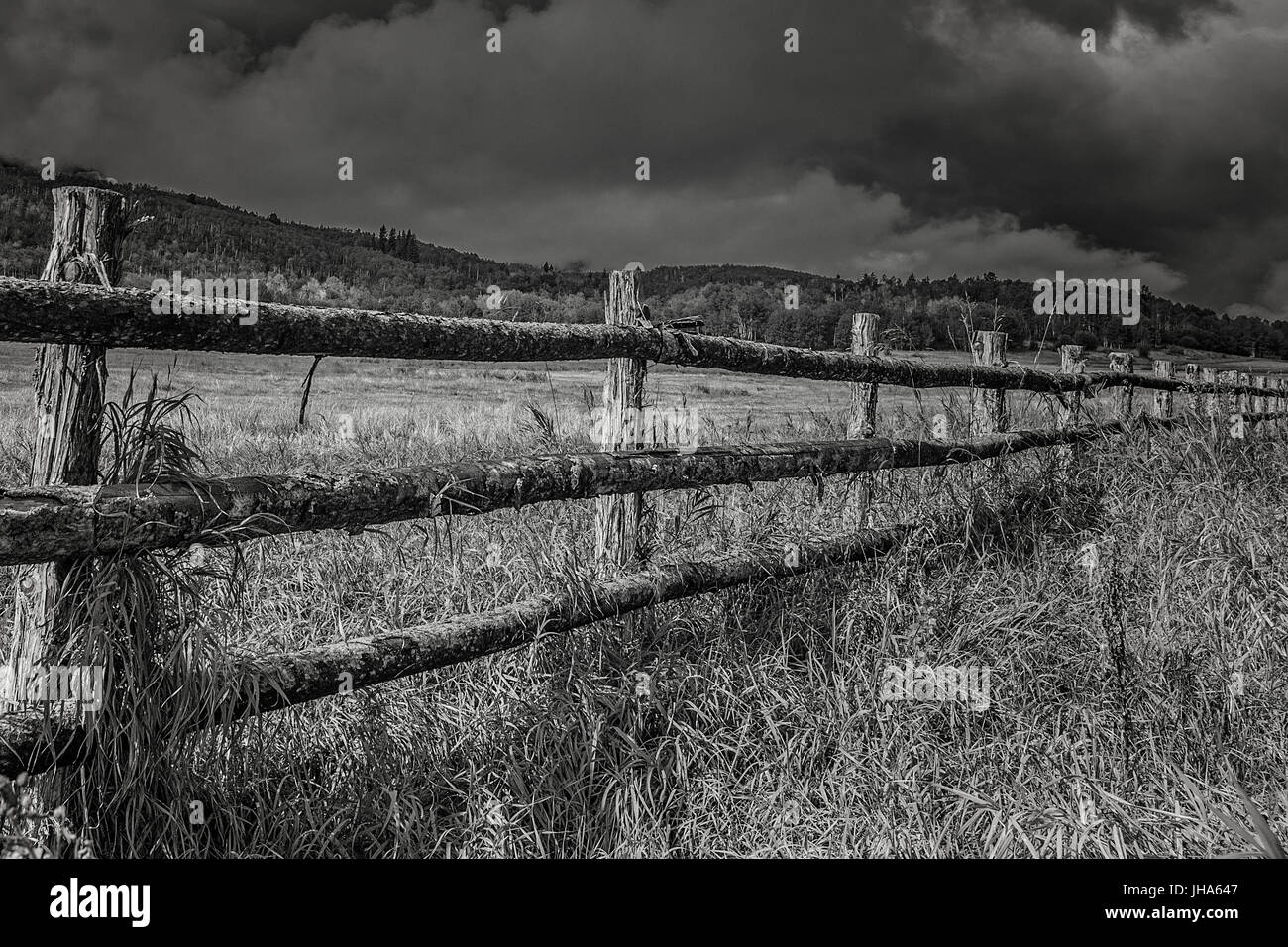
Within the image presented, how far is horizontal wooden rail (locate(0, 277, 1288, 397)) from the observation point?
2.18m

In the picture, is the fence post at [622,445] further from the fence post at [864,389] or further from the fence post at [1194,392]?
the fence post at [1194,392]

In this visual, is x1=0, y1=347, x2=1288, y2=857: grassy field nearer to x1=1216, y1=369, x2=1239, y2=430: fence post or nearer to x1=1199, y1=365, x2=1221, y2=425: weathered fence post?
x1=1216, y1=369, x2=1239, y2=430: fence post

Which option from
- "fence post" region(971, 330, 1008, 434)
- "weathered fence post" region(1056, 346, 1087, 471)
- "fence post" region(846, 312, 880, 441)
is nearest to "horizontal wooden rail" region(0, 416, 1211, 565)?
"fence post" region(846, 312, 880, 441)

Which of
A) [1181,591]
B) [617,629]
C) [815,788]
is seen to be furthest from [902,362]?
[815,788]

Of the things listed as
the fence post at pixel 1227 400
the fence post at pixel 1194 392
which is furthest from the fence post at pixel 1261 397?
the fence post at pixel 1194 392

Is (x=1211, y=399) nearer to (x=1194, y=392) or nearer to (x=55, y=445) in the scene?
(x=1194, y=392)

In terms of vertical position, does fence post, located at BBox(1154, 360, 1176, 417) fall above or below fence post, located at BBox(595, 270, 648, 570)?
above

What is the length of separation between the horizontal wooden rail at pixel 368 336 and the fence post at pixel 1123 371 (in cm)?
372

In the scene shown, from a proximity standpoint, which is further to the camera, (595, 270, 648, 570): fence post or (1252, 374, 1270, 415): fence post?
(1252, 374, 1270, 415): fence post

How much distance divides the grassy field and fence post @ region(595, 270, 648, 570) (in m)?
0.29

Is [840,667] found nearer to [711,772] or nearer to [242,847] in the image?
[711,772]

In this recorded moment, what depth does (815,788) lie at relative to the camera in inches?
115

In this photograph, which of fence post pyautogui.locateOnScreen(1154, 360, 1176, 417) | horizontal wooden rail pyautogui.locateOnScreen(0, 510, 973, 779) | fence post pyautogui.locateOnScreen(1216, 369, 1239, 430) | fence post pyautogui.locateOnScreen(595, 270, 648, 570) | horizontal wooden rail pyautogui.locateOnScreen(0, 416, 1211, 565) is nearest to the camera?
horizontal wooden rail pyautogui.locateOnScreen(0, 416, 1211, 565)

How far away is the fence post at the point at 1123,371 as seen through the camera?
25.3 ft
